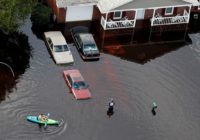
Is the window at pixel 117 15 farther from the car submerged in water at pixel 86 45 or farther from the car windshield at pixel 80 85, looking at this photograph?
the car windshield at pixel 80 85

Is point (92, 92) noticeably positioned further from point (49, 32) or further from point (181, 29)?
point (181, 29)

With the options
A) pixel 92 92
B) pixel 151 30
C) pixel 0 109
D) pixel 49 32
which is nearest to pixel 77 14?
pixel 49 32

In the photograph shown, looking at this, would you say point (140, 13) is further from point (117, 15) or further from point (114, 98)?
point (114, 98)

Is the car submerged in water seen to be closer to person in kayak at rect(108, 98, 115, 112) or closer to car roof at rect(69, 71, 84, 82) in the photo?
car roof at rect(69, 71, 84, 82)

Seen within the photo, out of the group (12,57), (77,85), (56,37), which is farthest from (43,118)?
(56,37)

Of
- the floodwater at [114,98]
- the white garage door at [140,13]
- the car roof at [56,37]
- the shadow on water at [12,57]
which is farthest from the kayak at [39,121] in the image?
the white garage door at [140,13]

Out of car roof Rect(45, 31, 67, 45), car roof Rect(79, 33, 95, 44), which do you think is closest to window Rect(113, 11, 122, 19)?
car roof Rect(79, 33, 95, 44)

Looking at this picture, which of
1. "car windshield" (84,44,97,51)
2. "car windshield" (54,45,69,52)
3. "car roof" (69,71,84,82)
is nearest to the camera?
"car roof" (69,71,84,82)
